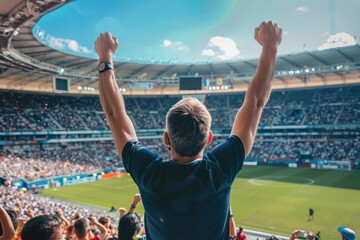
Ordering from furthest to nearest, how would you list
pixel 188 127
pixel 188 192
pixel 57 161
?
1. pixel 57 161
2. pixel 188 127
3. pixel 188 192

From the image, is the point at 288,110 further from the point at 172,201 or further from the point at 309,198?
the point at 172,201

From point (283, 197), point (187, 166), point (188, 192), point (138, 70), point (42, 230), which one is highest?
point (138, 70)

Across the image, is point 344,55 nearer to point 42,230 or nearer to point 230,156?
point 230,156

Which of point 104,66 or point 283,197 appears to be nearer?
point 104,66

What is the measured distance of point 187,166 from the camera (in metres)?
1.74

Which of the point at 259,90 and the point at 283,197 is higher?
the point at 259,90

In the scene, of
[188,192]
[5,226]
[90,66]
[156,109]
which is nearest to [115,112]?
[188,192]

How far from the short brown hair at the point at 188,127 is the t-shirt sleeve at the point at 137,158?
17cm

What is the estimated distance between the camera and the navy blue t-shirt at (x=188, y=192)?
5.44ft

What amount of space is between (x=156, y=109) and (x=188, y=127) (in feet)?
206

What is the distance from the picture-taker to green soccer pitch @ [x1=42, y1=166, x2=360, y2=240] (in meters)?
21.1

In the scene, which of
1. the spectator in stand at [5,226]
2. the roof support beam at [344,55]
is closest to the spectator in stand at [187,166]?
the spectator in stand at [5,226]

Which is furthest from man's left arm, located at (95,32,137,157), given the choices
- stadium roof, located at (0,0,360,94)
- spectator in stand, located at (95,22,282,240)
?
stadium roof, located at (0,0,360,94)

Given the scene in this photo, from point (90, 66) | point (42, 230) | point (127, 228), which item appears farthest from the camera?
point (90, 66)
